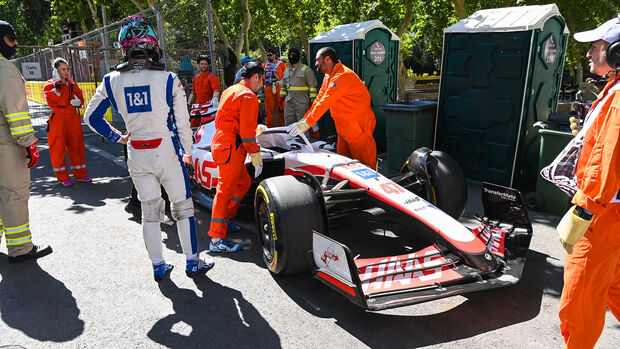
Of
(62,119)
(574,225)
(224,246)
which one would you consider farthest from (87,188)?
(574,225)

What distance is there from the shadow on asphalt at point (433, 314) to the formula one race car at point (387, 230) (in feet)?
0.89

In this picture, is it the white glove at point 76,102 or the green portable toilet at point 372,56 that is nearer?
the white glove at point 76,102

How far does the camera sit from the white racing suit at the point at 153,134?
11.3ft

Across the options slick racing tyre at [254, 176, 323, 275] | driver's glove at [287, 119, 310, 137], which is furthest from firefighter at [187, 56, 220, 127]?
slick racing tyre at [254, 176, 323, 275]

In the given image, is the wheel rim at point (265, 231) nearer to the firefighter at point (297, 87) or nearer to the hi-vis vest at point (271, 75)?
the firefighter at point (297, 87)

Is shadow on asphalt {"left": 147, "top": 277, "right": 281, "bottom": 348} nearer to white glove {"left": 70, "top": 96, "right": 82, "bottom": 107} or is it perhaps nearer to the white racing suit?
the white racing suit

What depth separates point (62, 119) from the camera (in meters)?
6.88

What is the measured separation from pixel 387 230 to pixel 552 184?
6.82 feet

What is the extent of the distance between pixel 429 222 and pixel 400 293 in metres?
0.77

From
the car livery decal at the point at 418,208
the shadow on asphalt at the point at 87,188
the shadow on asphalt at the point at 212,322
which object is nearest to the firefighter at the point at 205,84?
the shadow on asphalt at the point at 87,188

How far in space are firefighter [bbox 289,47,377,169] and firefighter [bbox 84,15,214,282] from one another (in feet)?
5.72

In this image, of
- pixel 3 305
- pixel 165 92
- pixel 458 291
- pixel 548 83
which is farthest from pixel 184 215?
pixel 548 83

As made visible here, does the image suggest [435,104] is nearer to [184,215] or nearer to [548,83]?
[548,83]

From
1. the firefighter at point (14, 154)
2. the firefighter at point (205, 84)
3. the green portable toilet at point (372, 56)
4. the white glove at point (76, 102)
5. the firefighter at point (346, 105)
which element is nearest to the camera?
the firefighter at point (14, 154)
